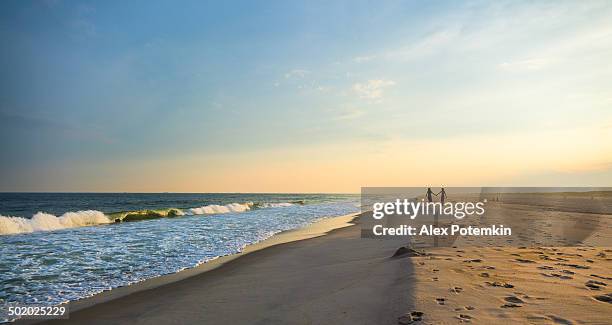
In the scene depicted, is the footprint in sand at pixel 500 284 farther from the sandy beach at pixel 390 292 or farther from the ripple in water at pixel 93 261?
the ripple in water at pixel 93 261

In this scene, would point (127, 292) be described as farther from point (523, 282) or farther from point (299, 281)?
point (523, 282)

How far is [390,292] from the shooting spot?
578 centimetres

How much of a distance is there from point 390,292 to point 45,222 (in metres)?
29.7

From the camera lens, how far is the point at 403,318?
14.7 ft

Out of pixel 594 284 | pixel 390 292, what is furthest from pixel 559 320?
pixel 594 284

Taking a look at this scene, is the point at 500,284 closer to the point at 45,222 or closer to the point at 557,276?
the point at 557,276

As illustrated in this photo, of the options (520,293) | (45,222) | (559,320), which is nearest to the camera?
(559,320)

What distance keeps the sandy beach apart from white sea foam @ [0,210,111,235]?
67.5ft

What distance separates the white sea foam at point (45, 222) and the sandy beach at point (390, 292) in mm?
20578

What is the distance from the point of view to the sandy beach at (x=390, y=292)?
15.4 feet

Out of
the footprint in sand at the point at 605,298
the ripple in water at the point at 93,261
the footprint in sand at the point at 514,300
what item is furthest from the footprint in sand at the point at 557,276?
the ripple in water at the point at 93,261

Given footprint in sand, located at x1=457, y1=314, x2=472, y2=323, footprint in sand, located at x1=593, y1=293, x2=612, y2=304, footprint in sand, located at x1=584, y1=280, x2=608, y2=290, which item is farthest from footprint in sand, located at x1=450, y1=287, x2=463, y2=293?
footprint in sand, located at x1=584, y1=280, x2=608, y2=290

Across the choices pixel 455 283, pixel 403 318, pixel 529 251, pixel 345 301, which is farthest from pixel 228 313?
pixel 529 251

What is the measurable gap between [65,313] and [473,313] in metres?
7.66
